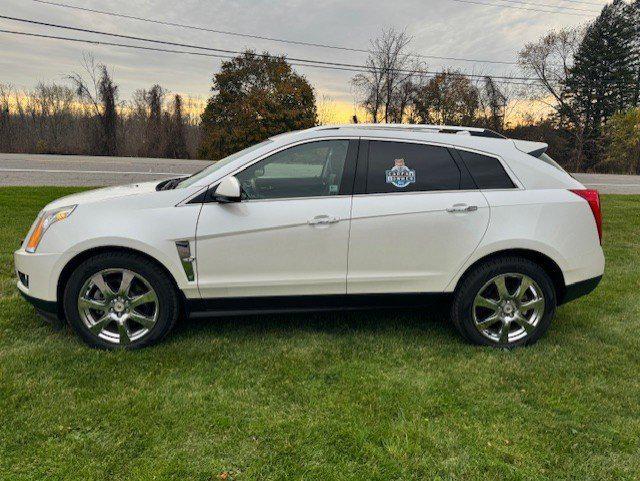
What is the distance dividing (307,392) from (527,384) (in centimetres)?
150

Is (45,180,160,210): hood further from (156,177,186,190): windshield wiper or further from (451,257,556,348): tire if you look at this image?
(451,257,556,348): tire

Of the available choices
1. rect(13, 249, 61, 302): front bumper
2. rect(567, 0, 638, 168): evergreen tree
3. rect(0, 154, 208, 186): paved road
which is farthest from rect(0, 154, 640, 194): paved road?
rect(567, 0, 638, 168): evergreen tree

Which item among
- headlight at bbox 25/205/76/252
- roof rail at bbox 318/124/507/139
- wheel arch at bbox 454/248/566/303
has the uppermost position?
roof rail at bbox 318/124/507/139

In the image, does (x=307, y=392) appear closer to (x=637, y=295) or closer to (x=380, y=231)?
(x=380, y=231)

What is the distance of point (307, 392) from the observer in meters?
2.96

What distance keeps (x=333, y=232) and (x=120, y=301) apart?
1.63 meters

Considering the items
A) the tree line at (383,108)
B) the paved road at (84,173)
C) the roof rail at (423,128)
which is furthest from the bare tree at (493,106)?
the roof rail at (423,128)

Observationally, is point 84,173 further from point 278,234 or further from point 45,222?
point 278,234

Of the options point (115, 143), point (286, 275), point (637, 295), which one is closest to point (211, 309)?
point (286, 275)

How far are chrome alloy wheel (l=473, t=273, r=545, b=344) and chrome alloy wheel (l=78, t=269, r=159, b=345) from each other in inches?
98.0

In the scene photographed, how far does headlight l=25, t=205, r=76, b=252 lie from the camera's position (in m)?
3.32

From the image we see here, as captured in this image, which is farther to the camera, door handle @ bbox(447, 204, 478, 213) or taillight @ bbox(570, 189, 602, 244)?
taillight @ bbox(570, 189, 602, 244)

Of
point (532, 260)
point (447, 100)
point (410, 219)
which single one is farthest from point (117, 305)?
point (447, 100)

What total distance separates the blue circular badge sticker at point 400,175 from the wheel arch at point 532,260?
80cm
